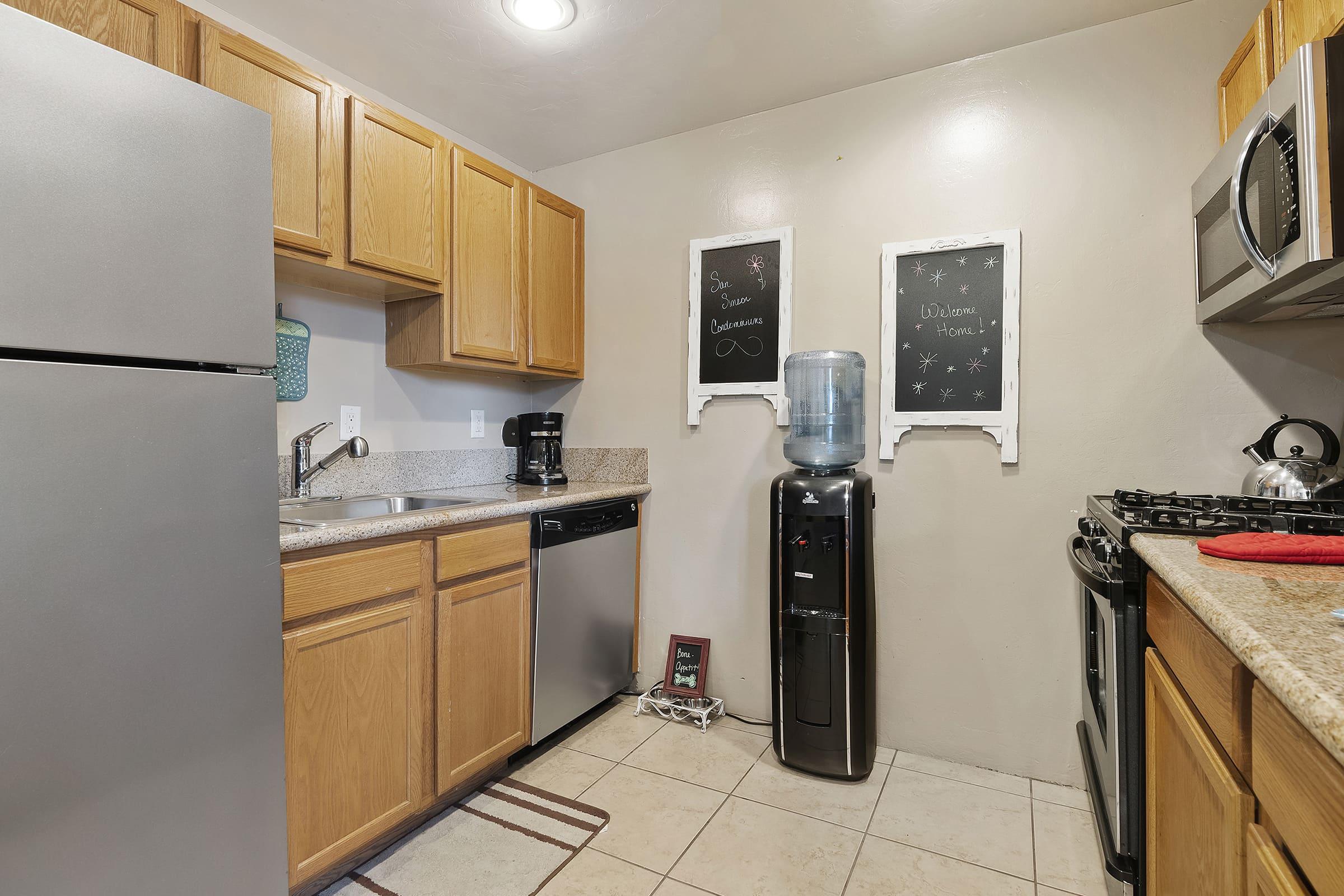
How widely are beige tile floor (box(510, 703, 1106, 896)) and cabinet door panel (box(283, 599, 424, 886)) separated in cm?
51

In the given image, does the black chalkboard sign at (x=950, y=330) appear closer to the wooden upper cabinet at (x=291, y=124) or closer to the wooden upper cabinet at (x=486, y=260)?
the wooden upper cabinet at (x=486, y=260)

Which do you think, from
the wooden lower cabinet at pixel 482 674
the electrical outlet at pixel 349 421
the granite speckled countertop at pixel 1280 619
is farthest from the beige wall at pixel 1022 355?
the electrical outlet at pixel 349 421

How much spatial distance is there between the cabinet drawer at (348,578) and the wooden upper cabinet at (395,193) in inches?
35.8

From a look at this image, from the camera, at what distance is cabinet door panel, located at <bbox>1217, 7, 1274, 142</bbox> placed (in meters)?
1.55

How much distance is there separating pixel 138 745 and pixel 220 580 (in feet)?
0.93

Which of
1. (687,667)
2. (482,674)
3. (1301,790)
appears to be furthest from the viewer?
(687,667)

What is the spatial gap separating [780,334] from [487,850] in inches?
77.5

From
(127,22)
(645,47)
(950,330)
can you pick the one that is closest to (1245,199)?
(950,330)

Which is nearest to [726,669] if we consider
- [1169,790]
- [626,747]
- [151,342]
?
[626,747]

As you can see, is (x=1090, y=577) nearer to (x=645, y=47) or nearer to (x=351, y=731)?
(x=351, y=731)

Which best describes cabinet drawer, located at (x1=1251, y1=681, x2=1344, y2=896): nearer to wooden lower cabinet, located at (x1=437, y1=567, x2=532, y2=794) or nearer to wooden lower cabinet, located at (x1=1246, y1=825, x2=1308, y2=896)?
wooden lower cabinet, located at (x1=1246, y1=825, x2=1308, y2=896)

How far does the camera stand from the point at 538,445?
9.14 ft

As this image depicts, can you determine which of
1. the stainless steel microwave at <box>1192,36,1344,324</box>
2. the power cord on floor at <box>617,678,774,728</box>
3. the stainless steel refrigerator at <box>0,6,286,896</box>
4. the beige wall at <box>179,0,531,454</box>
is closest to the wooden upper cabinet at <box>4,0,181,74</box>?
the beige wall at <box>179,0,531,454</box>

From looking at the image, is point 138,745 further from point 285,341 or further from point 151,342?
point 285,341
